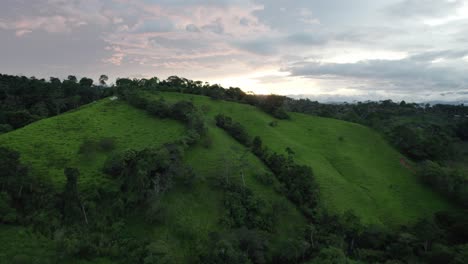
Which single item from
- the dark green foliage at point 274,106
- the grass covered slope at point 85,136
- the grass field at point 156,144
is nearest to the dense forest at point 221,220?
the grass field at point 156,144

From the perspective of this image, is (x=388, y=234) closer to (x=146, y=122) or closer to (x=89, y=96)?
(x=146, y=122)

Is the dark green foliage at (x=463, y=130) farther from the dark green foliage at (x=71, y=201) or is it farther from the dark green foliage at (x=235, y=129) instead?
the dark green foliage at (x=71, y=201)

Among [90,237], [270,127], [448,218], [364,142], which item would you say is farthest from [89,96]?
[448,218]

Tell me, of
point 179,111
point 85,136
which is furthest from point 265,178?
point 85,136

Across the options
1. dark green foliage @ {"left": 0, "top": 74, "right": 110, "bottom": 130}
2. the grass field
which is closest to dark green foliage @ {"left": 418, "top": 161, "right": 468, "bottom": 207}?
the grass field

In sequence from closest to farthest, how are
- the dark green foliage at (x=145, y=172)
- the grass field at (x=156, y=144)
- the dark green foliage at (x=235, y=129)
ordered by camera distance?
1. the grass field at (x=156, y=144)
2. the dark green foliage at (x=145, y=172)
3. the dark green foliage at (x=235, y=129)

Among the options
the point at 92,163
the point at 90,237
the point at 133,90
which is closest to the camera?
the point at 90,237
